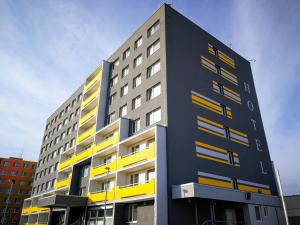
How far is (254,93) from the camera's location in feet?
143

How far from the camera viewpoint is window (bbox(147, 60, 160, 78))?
32531 millimetres

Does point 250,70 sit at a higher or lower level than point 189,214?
higher

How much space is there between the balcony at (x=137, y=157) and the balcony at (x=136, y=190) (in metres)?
2.48

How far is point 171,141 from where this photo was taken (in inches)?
1035

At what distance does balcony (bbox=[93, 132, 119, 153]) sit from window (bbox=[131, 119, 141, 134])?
6.86ft

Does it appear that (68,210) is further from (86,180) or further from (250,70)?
(250,70)

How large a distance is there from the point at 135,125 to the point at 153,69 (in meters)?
7.65

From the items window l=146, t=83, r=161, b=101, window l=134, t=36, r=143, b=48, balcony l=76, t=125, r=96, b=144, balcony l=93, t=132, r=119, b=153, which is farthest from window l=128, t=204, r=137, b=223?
window l=134, t=36, r=143, b=48

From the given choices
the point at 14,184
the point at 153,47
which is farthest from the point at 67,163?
the point at 14,184

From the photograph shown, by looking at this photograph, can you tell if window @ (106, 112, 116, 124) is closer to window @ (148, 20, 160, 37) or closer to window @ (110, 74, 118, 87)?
window @ (110, 74, 118, 87)

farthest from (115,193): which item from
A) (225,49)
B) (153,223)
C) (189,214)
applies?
(225,49)

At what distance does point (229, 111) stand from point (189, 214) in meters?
16.8

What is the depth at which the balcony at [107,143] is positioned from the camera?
105 feet

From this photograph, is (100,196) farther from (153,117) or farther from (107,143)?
(153,117)
